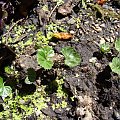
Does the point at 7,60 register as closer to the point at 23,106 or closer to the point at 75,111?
the point at 23,106

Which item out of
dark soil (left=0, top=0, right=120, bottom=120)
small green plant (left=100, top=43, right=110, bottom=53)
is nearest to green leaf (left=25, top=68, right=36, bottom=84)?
dark soil (left=0, top=0, right=120, bottom=120)

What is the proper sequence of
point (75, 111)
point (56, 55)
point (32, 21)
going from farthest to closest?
point (32, 21) → point (56, 55) → point (75, 111)

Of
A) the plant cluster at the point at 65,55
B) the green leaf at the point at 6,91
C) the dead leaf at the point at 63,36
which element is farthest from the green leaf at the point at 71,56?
the green leaf at the point at 6,91

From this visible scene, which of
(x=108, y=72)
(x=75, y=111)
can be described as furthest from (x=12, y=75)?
(x=108, y=72)

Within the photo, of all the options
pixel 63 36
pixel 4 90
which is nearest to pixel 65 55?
pixel 63 36

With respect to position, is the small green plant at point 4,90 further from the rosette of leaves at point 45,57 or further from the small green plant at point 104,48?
the small green plant at point 104,48

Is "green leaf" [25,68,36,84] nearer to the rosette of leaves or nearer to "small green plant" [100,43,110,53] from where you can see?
the rosette of leaves
